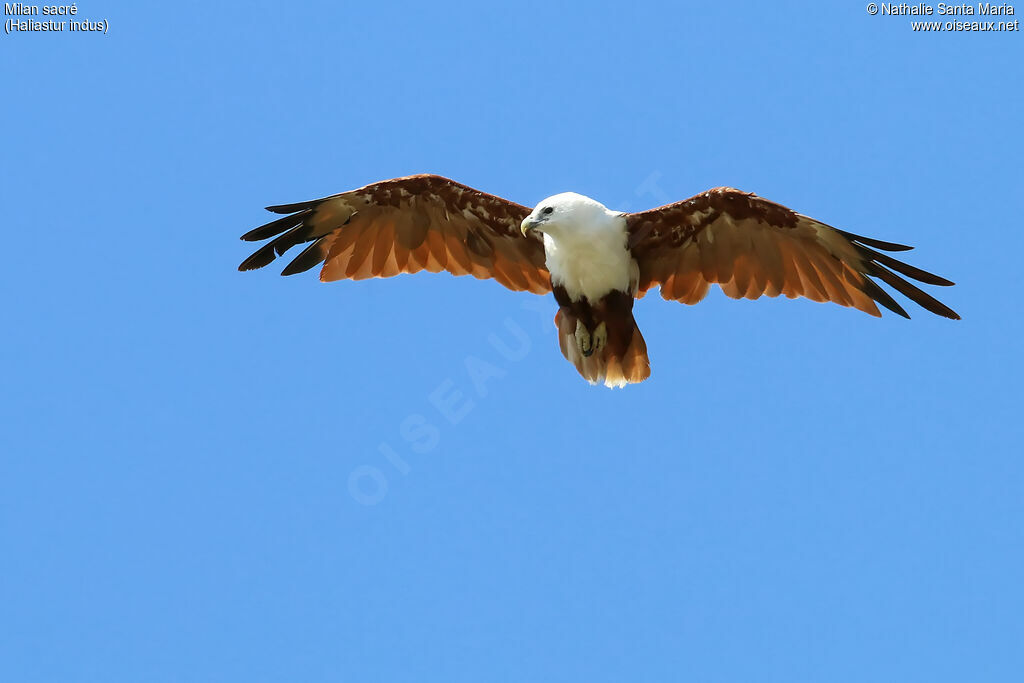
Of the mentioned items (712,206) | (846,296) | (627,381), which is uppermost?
(712,206)

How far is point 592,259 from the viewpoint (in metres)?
9.91

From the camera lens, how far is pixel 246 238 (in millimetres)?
10602

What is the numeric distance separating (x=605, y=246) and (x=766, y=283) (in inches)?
62.9

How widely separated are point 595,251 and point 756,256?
154 cm

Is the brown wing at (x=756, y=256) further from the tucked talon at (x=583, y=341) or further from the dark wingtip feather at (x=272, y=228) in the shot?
the dark wingtip feather at (x=272, y=228)

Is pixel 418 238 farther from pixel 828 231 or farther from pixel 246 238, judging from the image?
pixel 828 231

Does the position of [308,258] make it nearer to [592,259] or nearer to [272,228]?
[272,228]

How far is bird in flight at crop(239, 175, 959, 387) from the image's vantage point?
9875mm

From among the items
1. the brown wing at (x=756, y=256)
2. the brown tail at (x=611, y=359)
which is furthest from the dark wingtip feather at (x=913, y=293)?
the brown tail at (x=611, y=359)

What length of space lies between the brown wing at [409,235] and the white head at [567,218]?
0.68 m

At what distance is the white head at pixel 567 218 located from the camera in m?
9.82

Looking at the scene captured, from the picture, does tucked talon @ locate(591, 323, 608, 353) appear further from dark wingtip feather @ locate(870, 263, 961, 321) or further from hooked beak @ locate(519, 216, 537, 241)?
dark wingtip feather @ locate(870, 263, 961, 321)

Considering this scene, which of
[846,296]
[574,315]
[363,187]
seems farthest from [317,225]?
[846,296]

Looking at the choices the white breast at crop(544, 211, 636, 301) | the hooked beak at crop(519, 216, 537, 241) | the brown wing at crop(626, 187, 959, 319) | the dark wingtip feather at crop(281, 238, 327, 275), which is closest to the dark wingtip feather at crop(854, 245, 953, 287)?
the brown wing at crop(626, 187, 959, 319)
